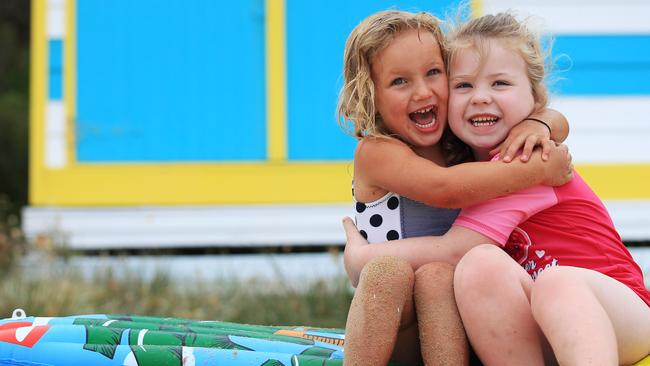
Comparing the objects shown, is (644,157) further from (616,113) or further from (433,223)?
(433,223)

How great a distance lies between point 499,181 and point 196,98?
3879 millimetres

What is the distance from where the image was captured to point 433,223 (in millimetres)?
2607

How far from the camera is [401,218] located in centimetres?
258

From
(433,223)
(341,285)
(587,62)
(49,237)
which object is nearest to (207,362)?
(433,223)

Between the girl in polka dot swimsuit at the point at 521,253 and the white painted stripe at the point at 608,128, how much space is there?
3.56 m

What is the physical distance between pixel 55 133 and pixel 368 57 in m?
3.89

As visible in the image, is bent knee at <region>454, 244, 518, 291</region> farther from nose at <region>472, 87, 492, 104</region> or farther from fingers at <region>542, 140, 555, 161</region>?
nose at <region>472, 87, 492, 104</region>

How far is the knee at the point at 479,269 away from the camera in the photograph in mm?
2168

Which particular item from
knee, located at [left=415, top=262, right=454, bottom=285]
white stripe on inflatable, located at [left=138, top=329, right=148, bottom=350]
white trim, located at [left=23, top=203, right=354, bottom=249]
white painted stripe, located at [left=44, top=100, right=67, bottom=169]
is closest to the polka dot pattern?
knee, located at [left=415, top=262, right=454, bottom=285]

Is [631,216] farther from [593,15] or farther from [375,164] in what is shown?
[375,164]

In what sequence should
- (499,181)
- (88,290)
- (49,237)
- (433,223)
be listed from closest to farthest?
1. (499,181)
2. (433,223)
3. (88,290)
4. (49,237)

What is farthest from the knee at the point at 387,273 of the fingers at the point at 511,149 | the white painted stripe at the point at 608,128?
the white painted stripe at the point at 608,128

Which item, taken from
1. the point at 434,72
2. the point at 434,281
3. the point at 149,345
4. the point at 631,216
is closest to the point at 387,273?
the point at 434,281

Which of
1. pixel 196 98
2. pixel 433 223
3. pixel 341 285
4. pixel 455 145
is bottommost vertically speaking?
pixel 341 285
